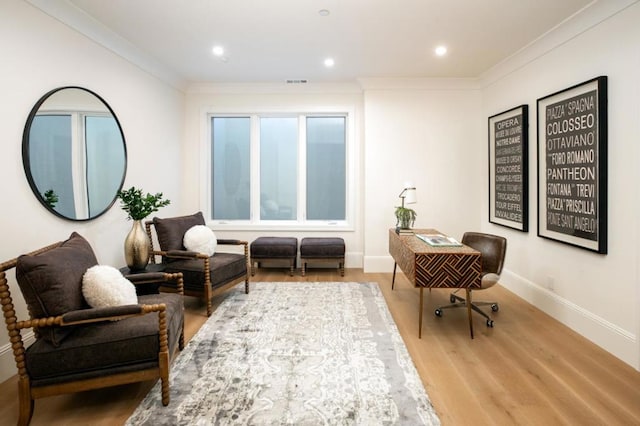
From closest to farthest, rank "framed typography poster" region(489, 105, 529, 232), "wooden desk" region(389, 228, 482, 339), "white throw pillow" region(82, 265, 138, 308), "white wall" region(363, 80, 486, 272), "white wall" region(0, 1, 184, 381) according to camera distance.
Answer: "white throw pillow" region(82, 265, 138, 308) → "white wall" region(0, 1, 184, 381) → "wooden desk" region(389, 228, 482, 339) → "framed typography poster" region(489, 105, 529, 232) → "white wall" region(363, 80, 486, 272)

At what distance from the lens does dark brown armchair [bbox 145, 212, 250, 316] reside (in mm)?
3457

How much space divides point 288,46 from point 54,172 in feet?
8.12

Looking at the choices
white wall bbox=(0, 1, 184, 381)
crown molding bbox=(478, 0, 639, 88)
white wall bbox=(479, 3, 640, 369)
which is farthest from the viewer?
crown molding bbox=(478, 0, 639, 88)

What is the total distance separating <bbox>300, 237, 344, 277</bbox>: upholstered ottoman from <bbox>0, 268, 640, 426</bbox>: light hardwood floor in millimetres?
1596

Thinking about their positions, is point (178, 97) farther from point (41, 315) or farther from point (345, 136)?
point (41, 315)

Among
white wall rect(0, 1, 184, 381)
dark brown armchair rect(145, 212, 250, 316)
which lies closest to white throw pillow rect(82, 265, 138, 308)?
white wall rect(0, 1, 184, 381)

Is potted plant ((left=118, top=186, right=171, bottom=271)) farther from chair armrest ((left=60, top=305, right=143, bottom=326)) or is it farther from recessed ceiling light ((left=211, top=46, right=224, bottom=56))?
recessed ceiling light ((left=211, top=46, right=224, bottom=56))

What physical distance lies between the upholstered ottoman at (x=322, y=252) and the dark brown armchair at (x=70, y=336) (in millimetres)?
2872

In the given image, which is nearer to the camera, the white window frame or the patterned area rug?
the patterned area rug

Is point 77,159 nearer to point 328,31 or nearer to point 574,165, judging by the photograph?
point 328,31

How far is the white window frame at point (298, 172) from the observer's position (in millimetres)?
5266

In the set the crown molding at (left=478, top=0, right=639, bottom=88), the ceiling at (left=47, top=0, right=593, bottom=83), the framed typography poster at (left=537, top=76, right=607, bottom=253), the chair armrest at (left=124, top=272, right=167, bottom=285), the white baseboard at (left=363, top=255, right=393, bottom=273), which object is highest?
the ceiling at (left=47, top=0, right=593, bottom=83)

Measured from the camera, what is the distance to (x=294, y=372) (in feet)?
7.84

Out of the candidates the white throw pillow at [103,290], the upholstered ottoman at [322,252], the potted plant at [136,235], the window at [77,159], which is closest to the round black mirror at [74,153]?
the window at [77,159]
